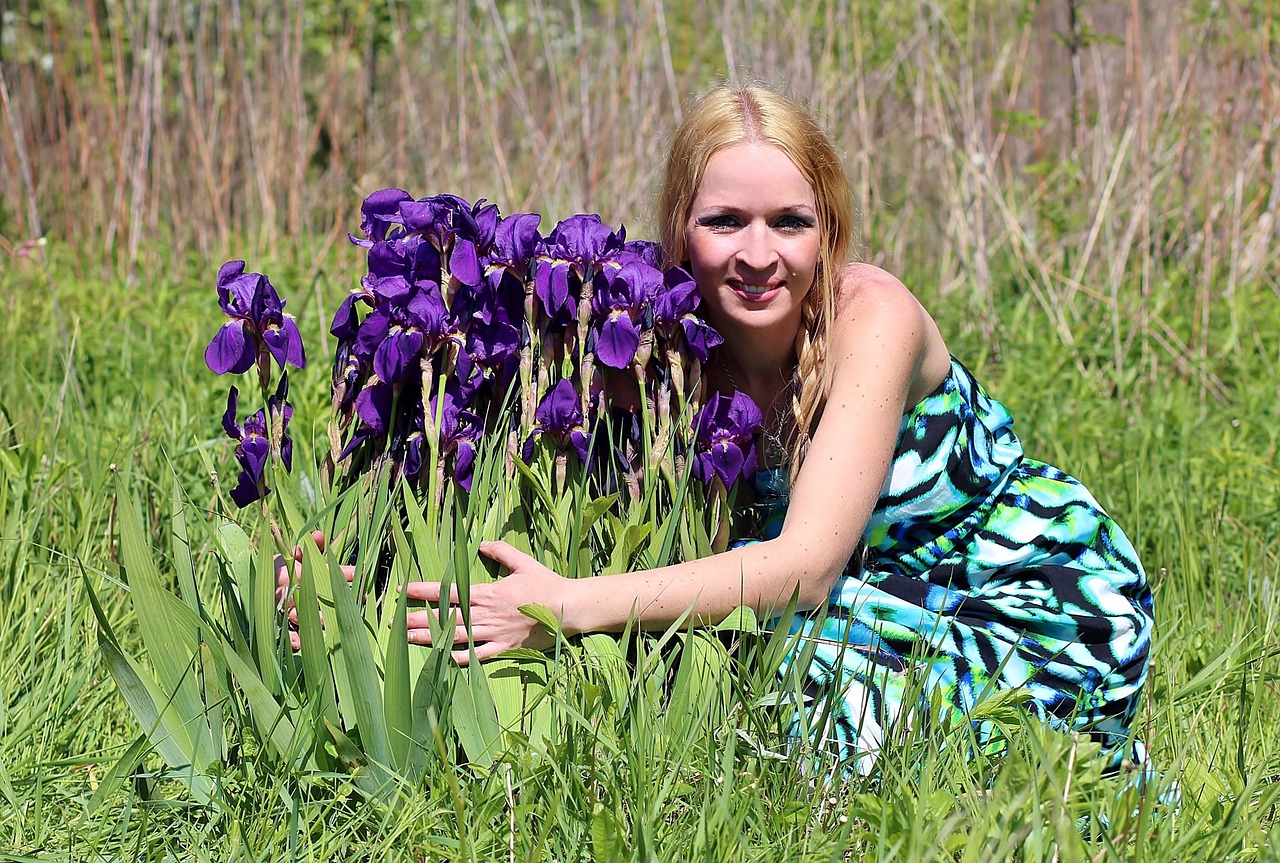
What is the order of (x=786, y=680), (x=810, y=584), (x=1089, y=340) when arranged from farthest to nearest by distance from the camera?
(x=1089, y=340) → (x=810, y=584) → (x=786, y=680)

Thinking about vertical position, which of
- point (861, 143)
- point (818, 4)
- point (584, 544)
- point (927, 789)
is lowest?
point (927, 789)

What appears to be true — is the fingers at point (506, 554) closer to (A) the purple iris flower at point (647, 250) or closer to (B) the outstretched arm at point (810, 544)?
(B) the outstretched arm at point (810, 544)

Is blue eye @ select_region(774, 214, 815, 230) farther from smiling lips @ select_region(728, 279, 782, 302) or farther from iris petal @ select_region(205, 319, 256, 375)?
iris petal @ select_region(205, 319, 256, 375)

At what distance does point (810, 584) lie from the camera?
5.42 ft

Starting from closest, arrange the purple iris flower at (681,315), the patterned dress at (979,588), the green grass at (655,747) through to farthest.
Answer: the green grass at (655,747), the purple iris flower at (681,315), the patterned dress at (979,588)

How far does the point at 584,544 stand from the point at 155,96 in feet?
9.78

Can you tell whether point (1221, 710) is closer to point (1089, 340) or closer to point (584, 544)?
point (584, 544)

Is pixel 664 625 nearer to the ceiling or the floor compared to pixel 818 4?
nearer to the floor

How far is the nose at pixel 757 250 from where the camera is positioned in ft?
5.88

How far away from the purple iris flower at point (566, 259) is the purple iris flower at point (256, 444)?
368 millimetres

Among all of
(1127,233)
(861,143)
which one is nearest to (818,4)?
(861,143)

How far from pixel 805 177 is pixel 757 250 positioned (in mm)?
151

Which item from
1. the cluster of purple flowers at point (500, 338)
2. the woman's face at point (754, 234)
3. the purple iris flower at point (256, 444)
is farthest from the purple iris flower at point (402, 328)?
the woman's face at point (754, 234)

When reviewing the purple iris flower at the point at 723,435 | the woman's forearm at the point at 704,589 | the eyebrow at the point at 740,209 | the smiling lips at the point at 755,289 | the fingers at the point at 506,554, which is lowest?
the woman's forearm at the point at 704,589
